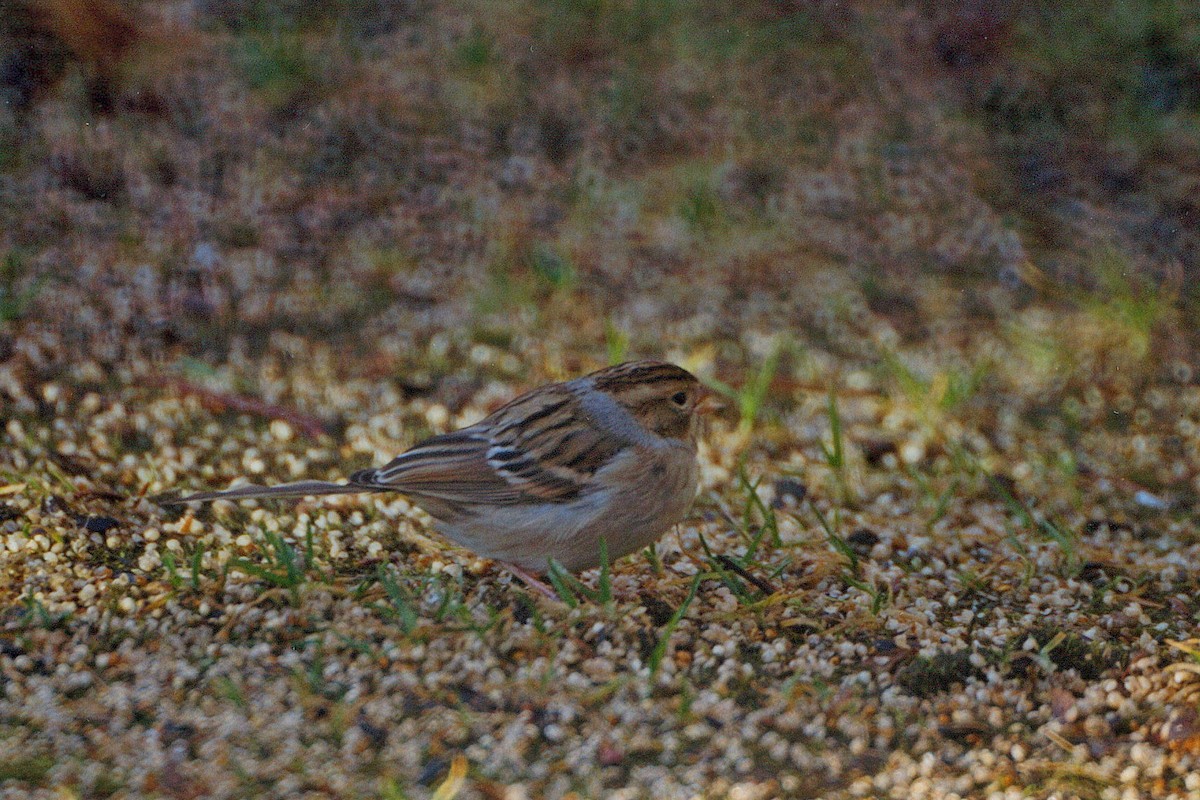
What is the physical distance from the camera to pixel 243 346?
→ 5.36m

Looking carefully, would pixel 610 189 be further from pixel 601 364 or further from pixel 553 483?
pixel 553 483

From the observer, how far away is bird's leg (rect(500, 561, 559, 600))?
398 cm

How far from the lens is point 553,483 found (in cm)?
404

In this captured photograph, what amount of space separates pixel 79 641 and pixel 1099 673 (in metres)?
2.65

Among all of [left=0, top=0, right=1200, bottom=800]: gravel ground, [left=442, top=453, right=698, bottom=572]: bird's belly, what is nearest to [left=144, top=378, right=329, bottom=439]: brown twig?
[left=0, top=0, right=1200, bottom=800]: gravel ground

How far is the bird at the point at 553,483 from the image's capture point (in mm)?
3979

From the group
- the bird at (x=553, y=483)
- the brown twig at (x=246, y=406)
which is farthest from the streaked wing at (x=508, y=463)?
the brown twig at (x=246, y=406)

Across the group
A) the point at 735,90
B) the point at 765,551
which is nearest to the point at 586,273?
the point at 735,90

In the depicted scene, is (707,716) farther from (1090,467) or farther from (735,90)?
(735,90)

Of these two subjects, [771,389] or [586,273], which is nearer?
[771,389]

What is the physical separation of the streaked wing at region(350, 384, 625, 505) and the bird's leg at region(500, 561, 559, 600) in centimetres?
21

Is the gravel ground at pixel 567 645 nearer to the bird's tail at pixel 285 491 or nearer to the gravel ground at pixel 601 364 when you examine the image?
the gravel ground at pixel 601 364

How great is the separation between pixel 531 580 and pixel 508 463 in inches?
13.2

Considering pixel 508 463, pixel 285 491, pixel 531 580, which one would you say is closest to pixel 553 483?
pixel 508 463
